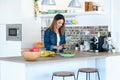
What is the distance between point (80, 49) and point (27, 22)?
134 centimetres

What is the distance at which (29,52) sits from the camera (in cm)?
402

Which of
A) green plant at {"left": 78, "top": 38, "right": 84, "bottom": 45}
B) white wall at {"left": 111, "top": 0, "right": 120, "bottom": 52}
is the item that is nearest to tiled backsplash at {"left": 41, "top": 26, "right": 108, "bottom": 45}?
green plant at {"left": 78, "top": 38, "right": 84, "bottom": 45}

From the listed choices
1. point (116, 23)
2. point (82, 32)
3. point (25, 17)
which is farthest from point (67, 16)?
point (116, 23)

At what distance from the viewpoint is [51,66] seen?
456cm

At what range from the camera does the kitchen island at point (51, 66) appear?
3.99m

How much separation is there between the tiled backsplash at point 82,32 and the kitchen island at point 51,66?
2.62 ft

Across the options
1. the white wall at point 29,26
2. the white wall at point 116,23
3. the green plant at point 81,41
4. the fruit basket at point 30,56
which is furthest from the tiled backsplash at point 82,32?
the fruit basket at point 30,56

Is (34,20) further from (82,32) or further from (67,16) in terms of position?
(82,32)

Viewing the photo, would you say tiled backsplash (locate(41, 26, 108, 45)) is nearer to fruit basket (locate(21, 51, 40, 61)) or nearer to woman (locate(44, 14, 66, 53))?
woman (locate(44, 14, 66, 53))

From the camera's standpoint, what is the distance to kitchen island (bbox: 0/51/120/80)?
157 inches

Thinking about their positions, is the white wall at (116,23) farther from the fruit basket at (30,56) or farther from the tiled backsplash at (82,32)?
the fruit basket at (30,56)

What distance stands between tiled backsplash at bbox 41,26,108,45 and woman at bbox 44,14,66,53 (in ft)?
2.78

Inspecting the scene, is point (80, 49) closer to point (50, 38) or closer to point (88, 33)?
point (88, 33)

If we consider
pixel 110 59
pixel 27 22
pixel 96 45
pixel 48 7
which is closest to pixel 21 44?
pixel 27 22
